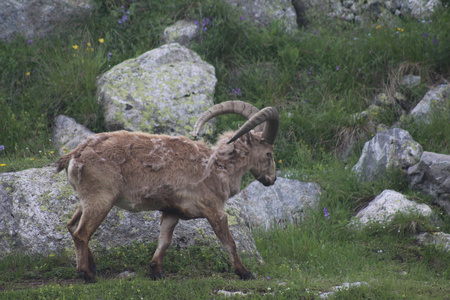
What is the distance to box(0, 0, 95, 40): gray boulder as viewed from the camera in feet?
39.7

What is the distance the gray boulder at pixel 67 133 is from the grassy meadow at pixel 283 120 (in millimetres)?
166

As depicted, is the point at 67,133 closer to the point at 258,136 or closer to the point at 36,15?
the point at 36,15

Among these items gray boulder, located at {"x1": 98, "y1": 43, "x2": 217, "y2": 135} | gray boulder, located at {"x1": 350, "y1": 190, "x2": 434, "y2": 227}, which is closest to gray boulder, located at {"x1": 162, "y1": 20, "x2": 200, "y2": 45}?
gray boulder, located at {"x1": 98, "y1": 43, "x2": 217, "y2": 135}

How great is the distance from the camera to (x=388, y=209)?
8883 mm

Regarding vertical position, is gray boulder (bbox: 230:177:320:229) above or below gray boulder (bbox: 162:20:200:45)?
below

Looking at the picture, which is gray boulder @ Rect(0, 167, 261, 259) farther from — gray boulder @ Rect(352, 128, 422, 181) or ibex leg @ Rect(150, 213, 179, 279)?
gray boulder @ Rect(352, 128, 422, 181)

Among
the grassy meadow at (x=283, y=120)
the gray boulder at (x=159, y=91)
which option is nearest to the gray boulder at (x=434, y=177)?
the grassy meadow at (x=283, y=120)

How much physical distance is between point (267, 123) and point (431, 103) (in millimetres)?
5339

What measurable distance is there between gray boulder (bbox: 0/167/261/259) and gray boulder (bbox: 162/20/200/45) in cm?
557

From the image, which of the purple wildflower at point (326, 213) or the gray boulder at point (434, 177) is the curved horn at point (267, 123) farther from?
the gray boulder at point (434, 177)

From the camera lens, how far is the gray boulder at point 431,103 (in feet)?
36.0

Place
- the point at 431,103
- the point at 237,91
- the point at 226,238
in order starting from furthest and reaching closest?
the point at 237,91 → the point at 431,103 → the point at 226,238

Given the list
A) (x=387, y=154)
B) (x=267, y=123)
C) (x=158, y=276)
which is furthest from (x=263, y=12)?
(x=158, y=276)

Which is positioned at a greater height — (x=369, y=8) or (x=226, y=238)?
(x=369, y=8)
